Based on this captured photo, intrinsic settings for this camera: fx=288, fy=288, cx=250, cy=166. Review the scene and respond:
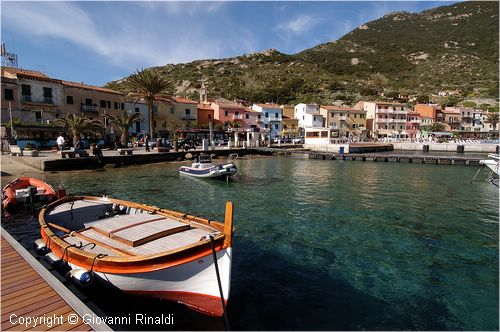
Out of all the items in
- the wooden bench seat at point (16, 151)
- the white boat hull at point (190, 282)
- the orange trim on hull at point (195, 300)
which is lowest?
the orange trim on hull at point (195, 300)

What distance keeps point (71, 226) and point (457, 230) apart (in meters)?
17.3

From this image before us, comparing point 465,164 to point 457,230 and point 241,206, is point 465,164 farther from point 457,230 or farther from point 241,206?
point 241,206

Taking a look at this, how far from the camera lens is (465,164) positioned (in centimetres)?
4172

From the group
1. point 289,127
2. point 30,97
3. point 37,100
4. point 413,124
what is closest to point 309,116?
point 289,127

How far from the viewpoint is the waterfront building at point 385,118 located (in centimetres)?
8705

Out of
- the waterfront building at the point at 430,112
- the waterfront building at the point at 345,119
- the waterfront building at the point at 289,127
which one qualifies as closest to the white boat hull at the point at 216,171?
the waterfront building at the point at 289,127

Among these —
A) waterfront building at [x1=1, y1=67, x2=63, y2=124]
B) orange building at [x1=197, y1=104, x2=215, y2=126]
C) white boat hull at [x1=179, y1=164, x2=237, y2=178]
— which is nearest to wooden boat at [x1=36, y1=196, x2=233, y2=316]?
white boat hull at [x1=179, y1=164, x2=237, y2=178]

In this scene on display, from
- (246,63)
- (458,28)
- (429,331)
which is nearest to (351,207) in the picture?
(429,331)

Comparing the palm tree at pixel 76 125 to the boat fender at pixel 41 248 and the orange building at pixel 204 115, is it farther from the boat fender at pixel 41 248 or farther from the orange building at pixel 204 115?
the orange building at pixel 204 115

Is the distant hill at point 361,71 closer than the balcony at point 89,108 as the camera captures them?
No

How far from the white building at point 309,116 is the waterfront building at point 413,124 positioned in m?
30.9

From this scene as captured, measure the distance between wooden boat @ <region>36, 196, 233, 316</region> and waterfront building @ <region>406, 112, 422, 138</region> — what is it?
97955 millimetres

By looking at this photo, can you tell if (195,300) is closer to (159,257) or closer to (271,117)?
(159,257)

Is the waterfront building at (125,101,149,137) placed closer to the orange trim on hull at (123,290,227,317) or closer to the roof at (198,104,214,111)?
the roof at (198,104,214,111)
